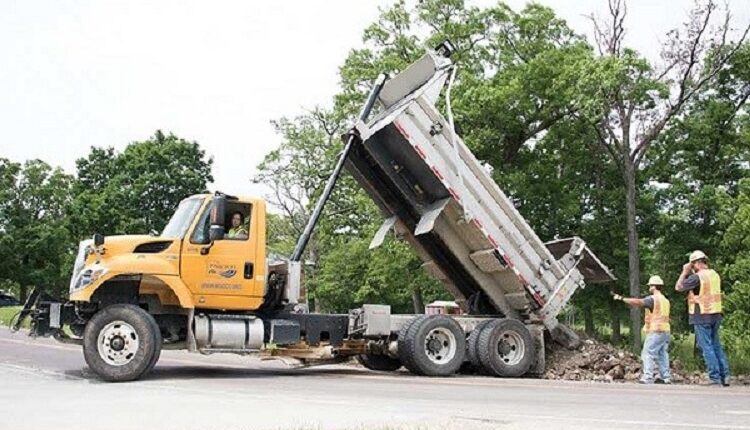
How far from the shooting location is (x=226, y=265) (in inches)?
448

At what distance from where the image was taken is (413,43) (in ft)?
99.3

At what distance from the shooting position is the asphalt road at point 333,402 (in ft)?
22.9

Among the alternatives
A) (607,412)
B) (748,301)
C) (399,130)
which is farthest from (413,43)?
(607,412)

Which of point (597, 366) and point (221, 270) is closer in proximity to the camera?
point (221, 270)

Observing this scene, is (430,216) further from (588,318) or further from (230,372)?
(588,318)

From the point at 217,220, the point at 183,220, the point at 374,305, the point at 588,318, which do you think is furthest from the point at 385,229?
the point at 588,318

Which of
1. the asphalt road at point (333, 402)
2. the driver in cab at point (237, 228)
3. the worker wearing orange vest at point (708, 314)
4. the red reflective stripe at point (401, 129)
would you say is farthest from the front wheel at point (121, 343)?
the worker wearing orange vest at point (708, 314)

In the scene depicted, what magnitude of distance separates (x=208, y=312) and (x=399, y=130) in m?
3.73

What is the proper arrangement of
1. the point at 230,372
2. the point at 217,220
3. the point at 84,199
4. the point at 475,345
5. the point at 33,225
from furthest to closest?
1. the point at 33,225
2. the point at 84,199
3. the point at 475,345
4. the point at 230,372
5. the point at 217,220

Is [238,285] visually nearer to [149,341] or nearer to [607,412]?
[149,341]

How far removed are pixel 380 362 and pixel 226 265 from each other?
362cm

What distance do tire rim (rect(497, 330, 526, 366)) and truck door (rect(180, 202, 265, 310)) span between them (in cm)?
390

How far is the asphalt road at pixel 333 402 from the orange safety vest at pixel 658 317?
149 centimetres

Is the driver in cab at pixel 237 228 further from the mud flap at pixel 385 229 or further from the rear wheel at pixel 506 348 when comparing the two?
the rear wheel at pixel 506 348
